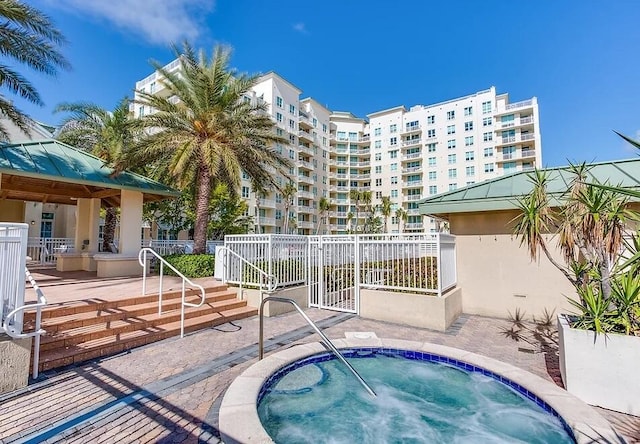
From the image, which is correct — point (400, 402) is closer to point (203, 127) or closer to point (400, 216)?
point (203, 127)

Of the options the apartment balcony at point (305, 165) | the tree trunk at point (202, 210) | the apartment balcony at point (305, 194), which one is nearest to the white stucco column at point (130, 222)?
the tree trunk at point (202, 210)

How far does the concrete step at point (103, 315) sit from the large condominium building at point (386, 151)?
113 ft

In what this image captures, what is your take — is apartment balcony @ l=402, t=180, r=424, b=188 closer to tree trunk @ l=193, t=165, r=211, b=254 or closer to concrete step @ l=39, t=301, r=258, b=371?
tree trunk @ l=193, t=165, r=211, b=254

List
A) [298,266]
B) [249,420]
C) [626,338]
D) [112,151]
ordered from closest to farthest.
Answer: [249,420], [626,338], [298,266], [112,151]

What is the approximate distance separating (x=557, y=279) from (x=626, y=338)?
16.1ft

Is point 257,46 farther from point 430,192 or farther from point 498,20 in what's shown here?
point 430,192

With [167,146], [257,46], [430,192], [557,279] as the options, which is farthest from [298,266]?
[430,192]

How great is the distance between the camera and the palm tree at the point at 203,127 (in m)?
12.9

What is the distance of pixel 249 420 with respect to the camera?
3369 millimetres

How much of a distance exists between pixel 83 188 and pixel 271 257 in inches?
391

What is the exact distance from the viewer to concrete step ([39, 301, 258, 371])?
16.5ft

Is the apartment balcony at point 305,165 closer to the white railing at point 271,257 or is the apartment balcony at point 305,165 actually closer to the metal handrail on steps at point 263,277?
the white railing at point 271,257

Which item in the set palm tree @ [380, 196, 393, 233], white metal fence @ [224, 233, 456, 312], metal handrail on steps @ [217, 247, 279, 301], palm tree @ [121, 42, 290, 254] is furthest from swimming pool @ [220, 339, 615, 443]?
palm tree @ [380, 196, 393, 233]

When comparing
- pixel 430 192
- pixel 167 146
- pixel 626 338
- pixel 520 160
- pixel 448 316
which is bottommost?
pixel 448 316
